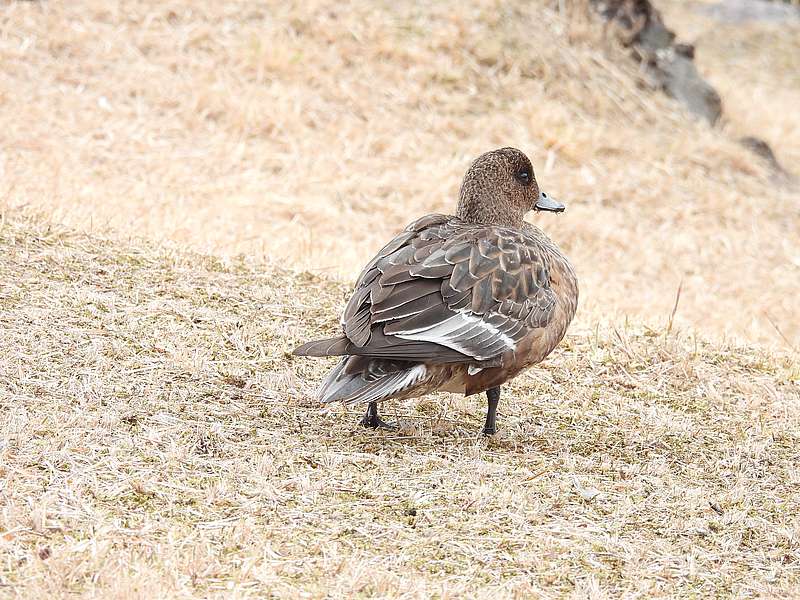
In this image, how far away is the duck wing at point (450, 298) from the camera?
14.6 ft

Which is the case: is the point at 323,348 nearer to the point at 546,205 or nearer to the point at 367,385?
the point at 367,385

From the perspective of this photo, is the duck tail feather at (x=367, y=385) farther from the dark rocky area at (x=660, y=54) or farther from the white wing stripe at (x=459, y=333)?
the dark rocky area at (x=660, y=54)

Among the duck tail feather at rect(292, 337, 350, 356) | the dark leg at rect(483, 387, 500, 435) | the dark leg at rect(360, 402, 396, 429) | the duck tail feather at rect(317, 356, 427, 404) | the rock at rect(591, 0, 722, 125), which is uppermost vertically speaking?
the rock at rect(591, 0, 722, 125)

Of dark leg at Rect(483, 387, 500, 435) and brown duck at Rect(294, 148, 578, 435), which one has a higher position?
brown duck at Rect(294, 148, 578, 435)

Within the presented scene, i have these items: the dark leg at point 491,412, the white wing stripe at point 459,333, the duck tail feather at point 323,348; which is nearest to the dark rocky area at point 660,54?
Answer: the dark leg at point 491,412

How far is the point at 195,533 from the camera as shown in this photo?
12.2ft

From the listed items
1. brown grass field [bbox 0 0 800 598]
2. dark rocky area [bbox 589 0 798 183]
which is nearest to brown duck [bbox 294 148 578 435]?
brown grass field [bbox 0 0 800 598]

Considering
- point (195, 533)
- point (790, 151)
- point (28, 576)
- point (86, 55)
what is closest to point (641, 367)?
point (195, 533)

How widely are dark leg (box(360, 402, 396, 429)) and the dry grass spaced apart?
0.10 metres

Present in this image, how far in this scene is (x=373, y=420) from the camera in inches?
192

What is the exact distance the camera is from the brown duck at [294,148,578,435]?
175 inches

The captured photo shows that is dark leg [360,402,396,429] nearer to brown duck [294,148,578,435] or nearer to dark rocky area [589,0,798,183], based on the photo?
brown duck [294,148,578,435]

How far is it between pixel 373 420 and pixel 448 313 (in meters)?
0.64

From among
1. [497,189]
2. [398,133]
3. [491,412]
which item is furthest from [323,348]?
[398,133]
